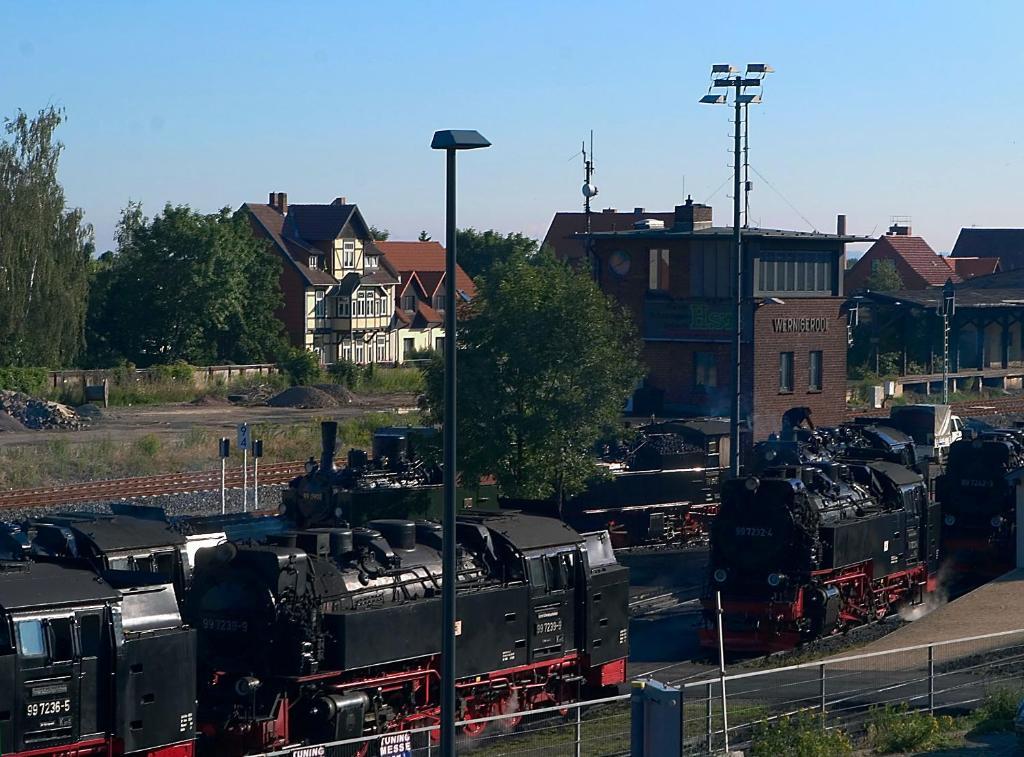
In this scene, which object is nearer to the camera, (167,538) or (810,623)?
(167,538)

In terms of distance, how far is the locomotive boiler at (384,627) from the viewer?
1634 centimetres

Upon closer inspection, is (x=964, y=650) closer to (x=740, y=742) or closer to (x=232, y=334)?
(x=740, y=742)

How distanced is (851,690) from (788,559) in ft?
21.6

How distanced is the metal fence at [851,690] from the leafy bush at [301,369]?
5305 cm

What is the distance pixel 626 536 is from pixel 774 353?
596 inches

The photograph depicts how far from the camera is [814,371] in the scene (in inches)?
1939

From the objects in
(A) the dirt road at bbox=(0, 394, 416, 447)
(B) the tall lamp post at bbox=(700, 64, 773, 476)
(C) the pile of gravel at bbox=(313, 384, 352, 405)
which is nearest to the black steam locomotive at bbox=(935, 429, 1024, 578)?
(B) the tall lamp post at bbox=(700, 64, 773, 476)

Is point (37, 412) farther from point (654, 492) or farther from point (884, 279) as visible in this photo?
point (884, 279)

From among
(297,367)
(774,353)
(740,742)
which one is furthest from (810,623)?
(297,367)

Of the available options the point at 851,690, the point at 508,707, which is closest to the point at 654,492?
the point at 508,707

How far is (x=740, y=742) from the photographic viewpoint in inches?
618

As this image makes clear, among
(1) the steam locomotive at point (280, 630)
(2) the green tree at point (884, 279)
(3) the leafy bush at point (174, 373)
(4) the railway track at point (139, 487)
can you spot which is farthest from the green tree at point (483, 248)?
(1) the steam locomotive at point (280, 630)

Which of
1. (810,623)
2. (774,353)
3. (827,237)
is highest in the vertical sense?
(827,237)

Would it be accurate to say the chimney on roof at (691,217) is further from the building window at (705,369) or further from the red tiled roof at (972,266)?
the red tiled roof at (972,266)
